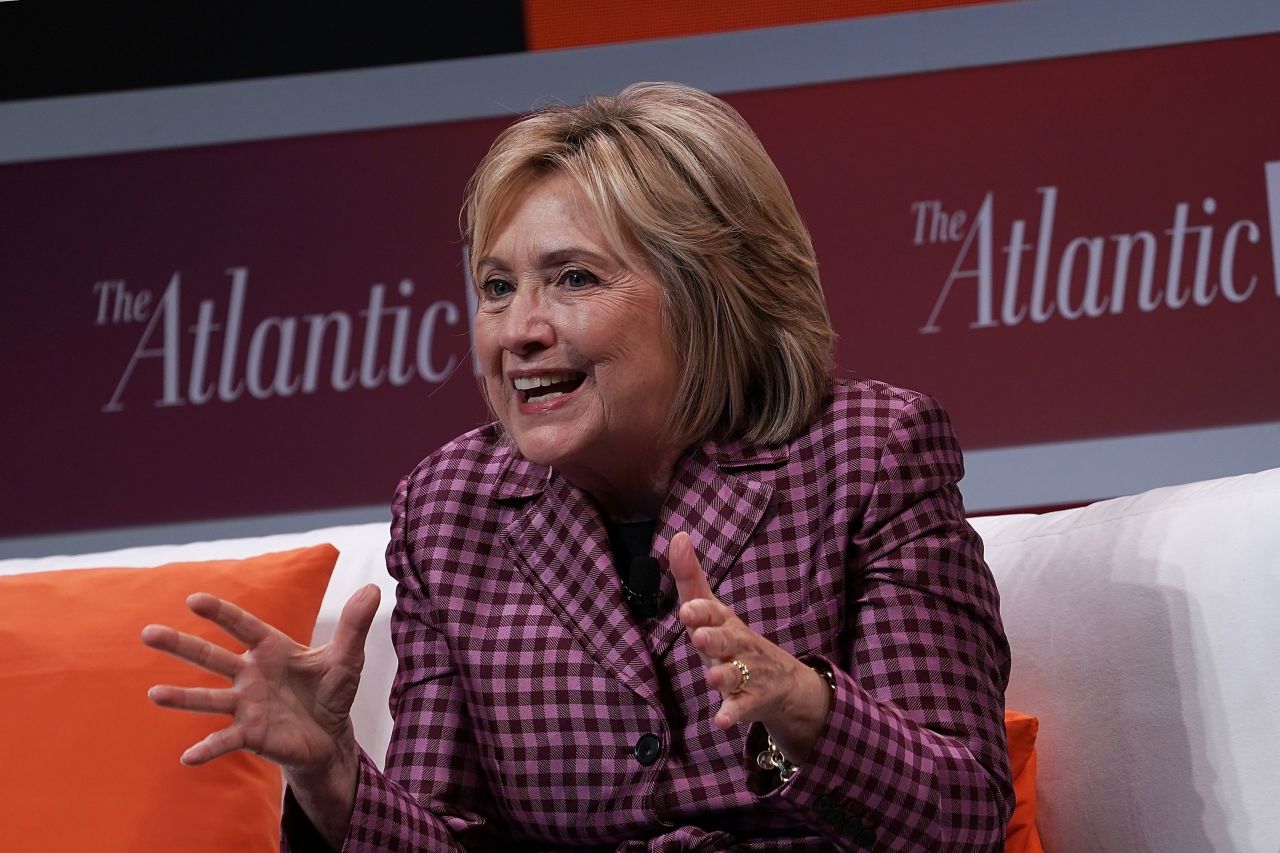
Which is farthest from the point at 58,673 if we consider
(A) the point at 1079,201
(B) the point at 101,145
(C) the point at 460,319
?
(A) the point at 1079,201

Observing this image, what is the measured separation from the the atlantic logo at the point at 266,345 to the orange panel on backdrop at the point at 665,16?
0.68m

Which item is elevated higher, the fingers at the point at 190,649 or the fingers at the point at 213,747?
the fingers at the point at 190,649

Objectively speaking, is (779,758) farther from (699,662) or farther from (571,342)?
(571,342)

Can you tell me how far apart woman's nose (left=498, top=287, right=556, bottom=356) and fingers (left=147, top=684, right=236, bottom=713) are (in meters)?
0.48

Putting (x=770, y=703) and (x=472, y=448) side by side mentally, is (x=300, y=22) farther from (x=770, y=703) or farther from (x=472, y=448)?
(x=770, y=703)

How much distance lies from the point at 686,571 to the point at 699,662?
29cm

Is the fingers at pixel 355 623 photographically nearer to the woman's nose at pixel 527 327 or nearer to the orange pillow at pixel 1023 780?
the woman's nose at pixel 527 327

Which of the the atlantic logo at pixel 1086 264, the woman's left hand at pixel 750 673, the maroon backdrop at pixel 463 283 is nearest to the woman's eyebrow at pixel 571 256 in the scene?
the woman's left hand at pixel 750 673

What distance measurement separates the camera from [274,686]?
49.2 inches

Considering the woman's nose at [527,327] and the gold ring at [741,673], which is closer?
the gold ring at [741,673]

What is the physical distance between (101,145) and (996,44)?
6.72 feet

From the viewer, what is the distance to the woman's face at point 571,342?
152 centimetres

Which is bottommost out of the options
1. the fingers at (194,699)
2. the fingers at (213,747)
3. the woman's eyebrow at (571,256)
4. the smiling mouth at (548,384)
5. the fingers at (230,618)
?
the fingers at (213,747)

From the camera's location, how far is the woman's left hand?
1137 millimetres
